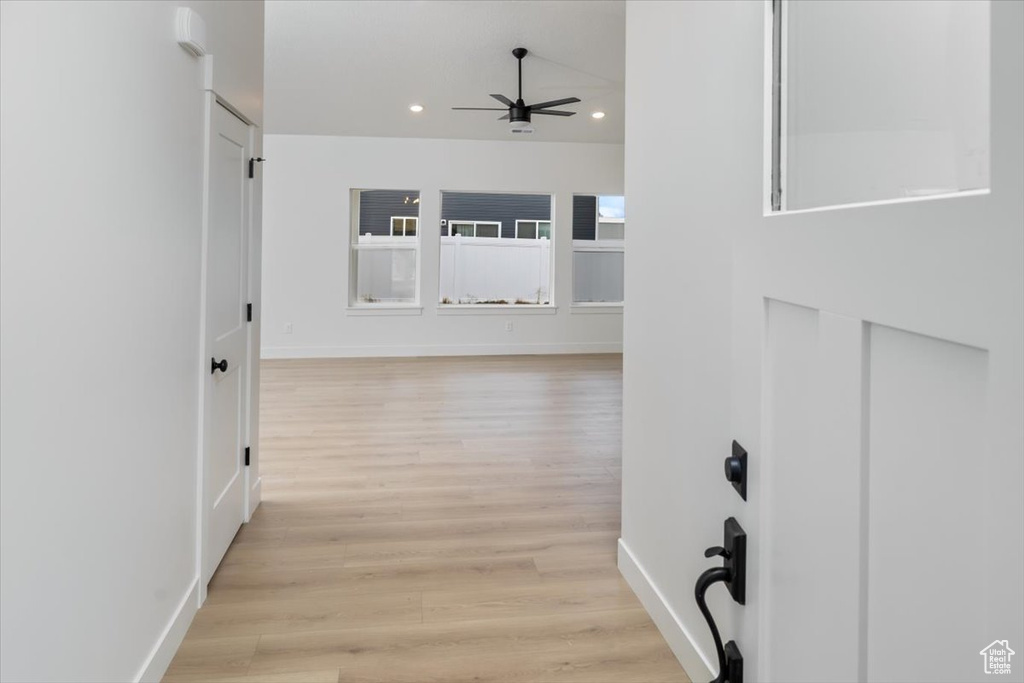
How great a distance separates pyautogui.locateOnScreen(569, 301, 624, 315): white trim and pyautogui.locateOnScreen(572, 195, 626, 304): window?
0.11 meters

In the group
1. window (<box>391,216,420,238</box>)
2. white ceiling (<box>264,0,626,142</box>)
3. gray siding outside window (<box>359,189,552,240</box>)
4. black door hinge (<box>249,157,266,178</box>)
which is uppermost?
white ceiling (<box>264,0,626,142</box>)

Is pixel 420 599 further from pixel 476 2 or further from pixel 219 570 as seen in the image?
pixel 476 2

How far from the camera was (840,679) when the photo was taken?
772 mm

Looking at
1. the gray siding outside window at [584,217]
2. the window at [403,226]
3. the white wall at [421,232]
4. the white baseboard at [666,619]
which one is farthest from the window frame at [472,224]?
the white baseboard at [666,619]

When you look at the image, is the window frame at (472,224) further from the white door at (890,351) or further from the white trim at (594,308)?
the white door at (890,351)

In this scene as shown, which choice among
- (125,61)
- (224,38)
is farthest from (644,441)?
(224,38)

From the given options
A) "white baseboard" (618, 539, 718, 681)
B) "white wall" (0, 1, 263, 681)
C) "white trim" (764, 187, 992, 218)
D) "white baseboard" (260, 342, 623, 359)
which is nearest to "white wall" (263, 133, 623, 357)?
"white baseboard" (260, 342, 623, 359)

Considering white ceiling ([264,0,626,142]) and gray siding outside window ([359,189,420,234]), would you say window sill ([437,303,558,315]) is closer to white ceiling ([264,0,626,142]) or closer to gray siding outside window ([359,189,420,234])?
gray siding outside window ([359,189,420,234])

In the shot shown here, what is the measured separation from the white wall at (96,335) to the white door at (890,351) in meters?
1.25

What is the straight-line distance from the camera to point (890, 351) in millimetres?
673

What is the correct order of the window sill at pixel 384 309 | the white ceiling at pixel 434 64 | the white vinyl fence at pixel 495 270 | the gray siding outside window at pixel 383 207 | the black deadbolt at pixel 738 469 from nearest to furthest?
the black deadbolt at pixel 738 469
the white ceiling at pixel 434 64
the window sill at pixel 384 309
the gray siding outside window at pixel 383 207
the white vinyl fence at pixel 495 270

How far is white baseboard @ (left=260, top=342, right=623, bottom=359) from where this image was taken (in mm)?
8273

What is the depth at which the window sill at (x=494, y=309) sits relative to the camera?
8.72 meters

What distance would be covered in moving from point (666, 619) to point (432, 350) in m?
6.91
